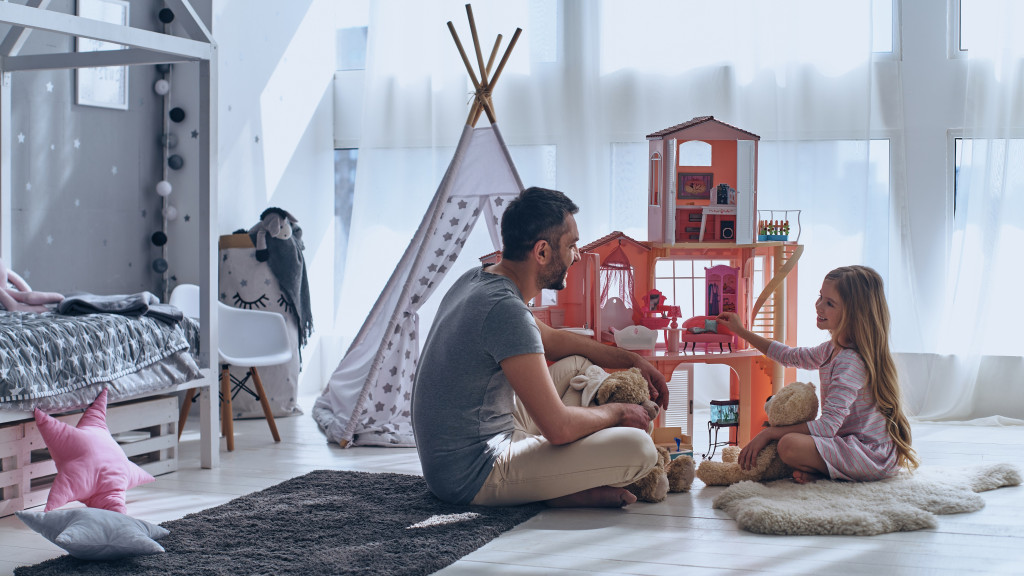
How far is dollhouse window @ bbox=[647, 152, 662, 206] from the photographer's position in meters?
3.65

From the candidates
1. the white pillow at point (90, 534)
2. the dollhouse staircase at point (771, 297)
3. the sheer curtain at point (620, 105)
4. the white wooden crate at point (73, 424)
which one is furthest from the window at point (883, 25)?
the white pillow at point (90, 534)

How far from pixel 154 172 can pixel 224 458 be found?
1.74m

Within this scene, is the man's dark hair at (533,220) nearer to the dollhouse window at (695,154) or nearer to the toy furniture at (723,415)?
the toy furniture at (723,415)

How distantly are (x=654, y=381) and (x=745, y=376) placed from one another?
687 mm

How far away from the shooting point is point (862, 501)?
273 centimetres

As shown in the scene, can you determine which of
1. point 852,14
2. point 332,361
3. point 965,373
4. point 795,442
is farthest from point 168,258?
point 965,373

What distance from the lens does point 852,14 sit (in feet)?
15.0

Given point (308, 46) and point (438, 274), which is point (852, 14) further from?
point (308, 46)

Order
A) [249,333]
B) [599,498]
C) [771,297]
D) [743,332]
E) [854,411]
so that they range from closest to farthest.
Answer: [599,498]
[854,411]
[743,332]
[771,297]
[249,333]

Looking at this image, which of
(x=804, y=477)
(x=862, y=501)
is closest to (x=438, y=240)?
(x=804, y=477)

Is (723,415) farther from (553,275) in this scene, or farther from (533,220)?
(533,220)

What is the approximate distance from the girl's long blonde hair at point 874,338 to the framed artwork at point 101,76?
3.26m

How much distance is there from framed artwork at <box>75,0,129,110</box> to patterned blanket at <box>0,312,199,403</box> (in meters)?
1.45

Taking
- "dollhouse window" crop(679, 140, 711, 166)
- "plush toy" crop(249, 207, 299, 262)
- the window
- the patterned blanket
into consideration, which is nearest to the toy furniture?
"dollhouse window" crop(679, 140, 711, 166)
